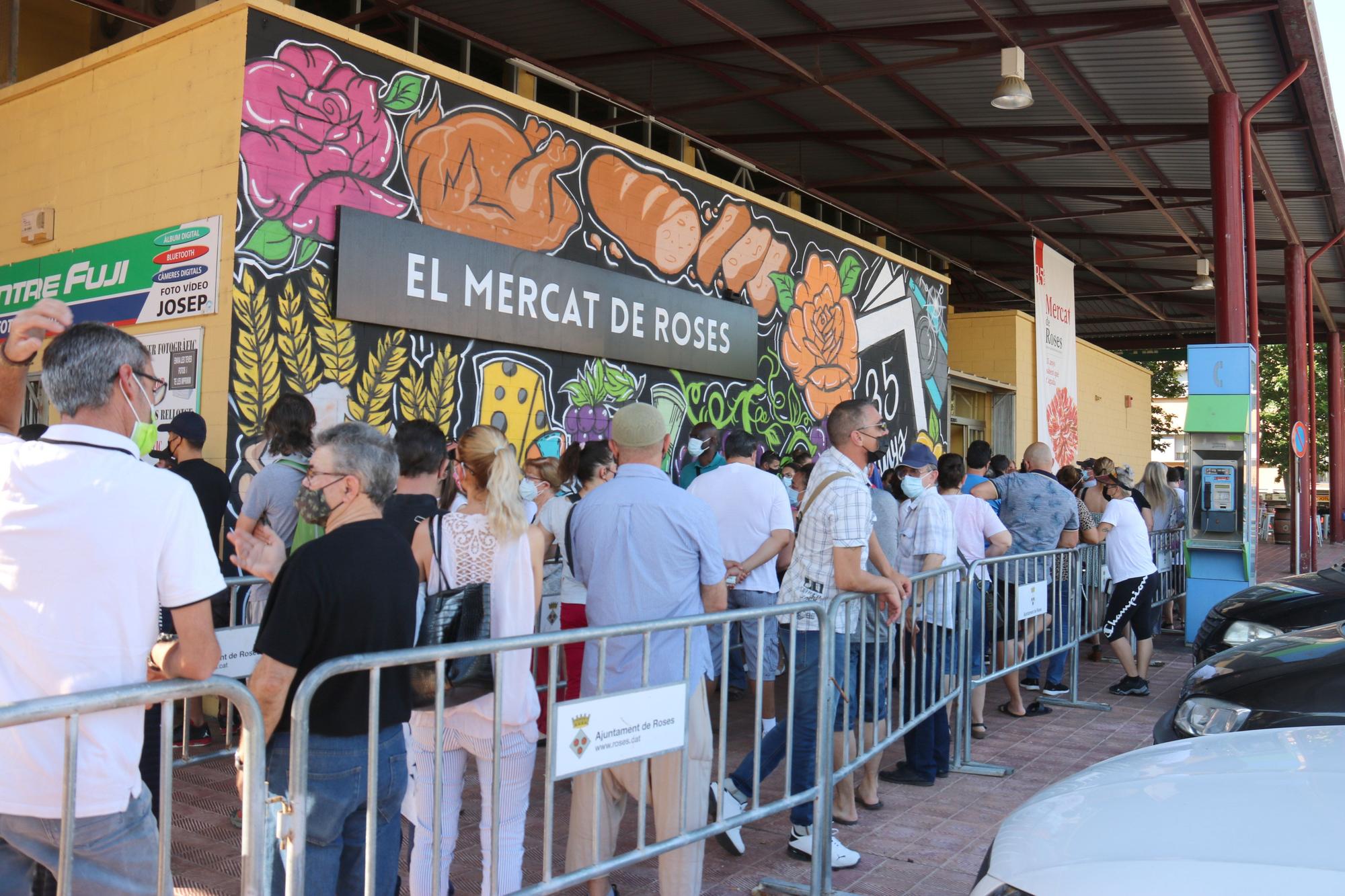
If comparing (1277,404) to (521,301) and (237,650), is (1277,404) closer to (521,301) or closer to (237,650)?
(521,301)

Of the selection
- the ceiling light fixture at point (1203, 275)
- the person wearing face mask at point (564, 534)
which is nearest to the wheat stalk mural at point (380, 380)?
the person wearing face mask at point (564, 534)

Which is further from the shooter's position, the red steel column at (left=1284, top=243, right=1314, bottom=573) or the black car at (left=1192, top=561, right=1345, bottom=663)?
the red steel column at (left=1284, top=243, right=1314, bottom=573)

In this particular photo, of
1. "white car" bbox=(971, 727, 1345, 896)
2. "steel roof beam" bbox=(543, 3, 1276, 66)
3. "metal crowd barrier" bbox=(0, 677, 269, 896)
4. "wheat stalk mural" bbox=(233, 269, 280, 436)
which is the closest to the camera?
"metal crowd barrier" bbox=(0, 677, 269, 896)

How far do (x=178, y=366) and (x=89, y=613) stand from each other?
5.50m

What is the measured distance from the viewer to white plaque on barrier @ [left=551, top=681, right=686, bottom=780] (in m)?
3.17

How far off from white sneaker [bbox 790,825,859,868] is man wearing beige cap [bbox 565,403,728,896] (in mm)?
982

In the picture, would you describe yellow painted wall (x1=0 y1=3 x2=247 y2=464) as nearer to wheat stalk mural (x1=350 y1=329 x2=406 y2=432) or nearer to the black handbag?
wheat stalk mural (x1=350 y1=329 x2=406 y2=432)

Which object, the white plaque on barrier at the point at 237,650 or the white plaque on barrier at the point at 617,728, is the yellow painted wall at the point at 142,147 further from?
the white plaque on barrier at the point at 617,728

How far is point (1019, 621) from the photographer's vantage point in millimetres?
7133

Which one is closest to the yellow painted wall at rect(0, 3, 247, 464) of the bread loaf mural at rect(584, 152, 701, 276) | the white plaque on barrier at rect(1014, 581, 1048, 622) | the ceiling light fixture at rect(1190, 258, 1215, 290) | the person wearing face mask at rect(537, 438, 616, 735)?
the person wearing face mask at rect(537, 438, 616, 735)

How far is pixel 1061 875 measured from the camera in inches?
100

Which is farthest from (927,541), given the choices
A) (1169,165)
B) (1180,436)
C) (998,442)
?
(1180,436)

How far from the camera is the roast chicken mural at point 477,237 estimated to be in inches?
290

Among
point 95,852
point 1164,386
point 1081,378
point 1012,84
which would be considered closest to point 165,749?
point 95,852
